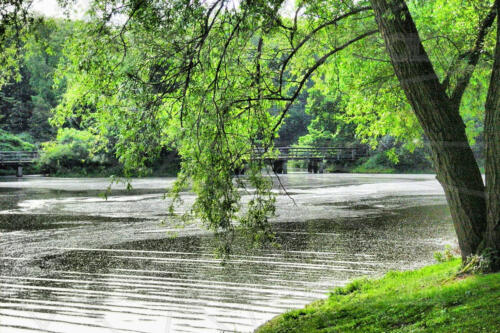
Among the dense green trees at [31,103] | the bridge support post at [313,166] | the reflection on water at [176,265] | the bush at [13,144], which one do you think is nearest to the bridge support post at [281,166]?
the bridge support post at [313,166]

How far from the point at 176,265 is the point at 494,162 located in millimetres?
6729

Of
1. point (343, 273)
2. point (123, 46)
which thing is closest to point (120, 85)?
point (123, 46)

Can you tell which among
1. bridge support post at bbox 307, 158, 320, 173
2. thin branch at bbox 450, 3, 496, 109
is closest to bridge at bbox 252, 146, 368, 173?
bridge support post at bbox 307, 158, 320, 173

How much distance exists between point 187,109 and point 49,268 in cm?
595

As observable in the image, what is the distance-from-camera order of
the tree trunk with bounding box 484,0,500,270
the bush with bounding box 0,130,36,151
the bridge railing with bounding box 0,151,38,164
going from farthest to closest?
the bush with bounding box 0,130,36,151 < the bridge railing with bounding box 0,151,38,164 < the tree trunk with bounding box 484,0,500,270

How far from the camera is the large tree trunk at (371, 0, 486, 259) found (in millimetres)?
6363

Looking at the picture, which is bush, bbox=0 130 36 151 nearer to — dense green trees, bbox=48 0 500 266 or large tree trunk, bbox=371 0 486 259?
dense green trees, bbox=48 0 500 266

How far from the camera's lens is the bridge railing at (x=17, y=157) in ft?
164

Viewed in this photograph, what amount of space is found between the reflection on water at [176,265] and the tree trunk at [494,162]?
9.57 feet

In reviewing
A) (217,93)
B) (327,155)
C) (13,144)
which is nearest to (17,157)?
(13,144)

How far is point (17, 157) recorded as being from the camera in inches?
2016

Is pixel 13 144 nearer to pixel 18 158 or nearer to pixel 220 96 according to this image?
pixel 18 158

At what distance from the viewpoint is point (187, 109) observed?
6.75 m

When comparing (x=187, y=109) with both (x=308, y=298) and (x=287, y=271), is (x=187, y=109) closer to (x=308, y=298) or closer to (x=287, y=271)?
(x=308, y=298)
